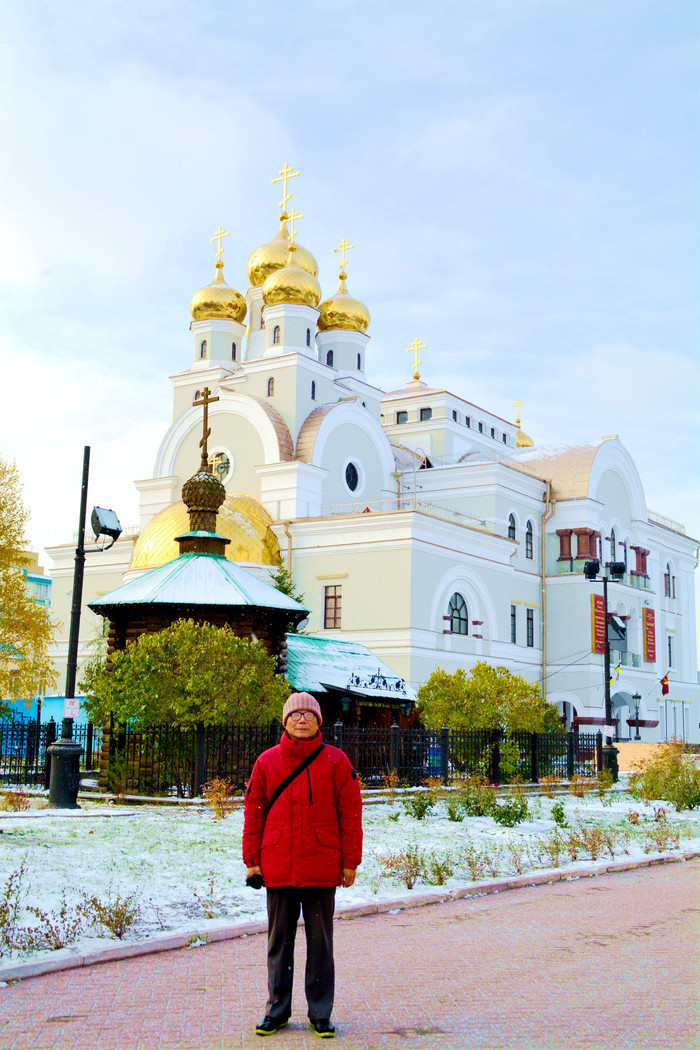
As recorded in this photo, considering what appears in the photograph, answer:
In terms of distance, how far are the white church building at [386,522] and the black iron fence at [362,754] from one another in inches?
427

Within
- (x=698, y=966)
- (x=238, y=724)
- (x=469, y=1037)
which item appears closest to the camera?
(x=469, y=1037)

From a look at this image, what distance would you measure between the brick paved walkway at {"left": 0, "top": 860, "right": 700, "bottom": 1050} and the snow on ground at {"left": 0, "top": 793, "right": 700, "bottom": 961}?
94 centimetres

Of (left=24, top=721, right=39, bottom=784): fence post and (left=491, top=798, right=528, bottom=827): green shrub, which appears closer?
(left=491, top=798, right=528, bottom=827): green shrub

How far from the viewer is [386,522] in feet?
114

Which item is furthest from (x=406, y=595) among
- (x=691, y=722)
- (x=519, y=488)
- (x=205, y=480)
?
(x=691, y=722)

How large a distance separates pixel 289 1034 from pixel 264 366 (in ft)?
124

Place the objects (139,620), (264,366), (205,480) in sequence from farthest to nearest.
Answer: (264,366) < (205,480) < (139,620)

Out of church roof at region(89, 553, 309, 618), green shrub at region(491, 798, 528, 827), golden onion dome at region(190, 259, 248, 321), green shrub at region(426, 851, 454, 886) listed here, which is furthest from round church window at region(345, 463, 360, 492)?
green shrub at region(426, 851, 454, 886)

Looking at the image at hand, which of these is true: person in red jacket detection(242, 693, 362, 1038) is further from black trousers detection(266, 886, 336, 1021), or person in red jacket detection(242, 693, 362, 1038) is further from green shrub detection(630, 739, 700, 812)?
green shrub detection(630, 739, 700, 812)

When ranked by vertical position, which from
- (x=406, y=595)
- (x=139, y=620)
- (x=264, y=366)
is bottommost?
(x=139, y=620)

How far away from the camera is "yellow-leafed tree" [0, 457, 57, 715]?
26.8 metres

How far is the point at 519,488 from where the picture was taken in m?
42.9

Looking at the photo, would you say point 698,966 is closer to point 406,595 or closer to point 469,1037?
point 469,1037

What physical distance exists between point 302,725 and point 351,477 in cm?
3656
